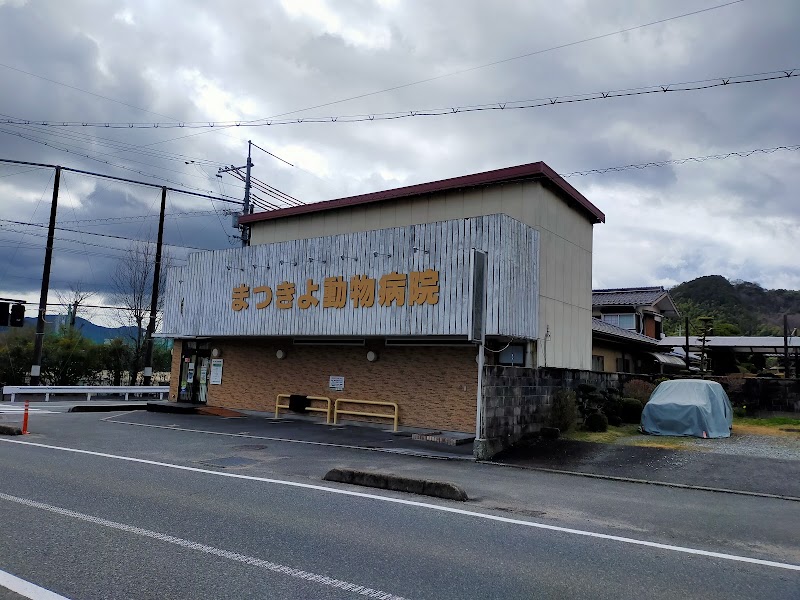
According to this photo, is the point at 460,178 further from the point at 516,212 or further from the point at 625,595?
the point at 625,595

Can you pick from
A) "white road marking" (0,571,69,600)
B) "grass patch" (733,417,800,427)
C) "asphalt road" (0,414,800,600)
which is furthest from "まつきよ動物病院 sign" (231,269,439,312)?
"white road marking" (0,571,69,600)

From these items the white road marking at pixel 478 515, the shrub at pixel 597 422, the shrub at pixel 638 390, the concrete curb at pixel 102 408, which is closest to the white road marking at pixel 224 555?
the white road marking at pixel 478 515

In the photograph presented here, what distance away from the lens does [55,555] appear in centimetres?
Result: 546

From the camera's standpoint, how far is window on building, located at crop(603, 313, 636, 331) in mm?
34188

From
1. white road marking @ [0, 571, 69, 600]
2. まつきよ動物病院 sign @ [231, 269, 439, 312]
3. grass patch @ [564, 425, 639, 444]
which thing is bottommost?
white road marking @ [0, 571, 69, 600]

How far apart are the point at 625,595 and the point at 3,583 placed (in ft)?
16.1

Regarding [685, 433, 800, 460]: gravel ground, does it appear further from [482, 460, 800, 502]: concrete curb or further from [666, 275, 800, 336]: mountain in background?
[666, 275, 800, 336]: mountain in background

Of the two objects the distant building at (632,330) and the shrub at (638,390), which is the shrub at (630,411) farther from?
the distant building at (632,330)

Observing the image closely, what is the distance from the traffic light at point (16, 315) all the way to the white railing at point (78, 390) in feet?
26.2

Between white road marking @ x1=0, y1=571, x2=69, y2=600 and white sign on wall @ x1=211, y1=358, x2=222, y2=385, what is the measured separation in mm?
18522

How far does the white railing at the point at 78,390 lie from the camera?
93.6 feet

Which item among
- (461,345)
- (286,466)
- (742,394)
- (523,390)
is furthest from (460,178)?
(742,394)

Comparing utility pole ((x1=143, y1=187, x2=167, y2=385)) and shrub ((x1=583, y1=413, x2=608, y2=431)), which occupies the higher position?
utility pole ((x1=143, y1=187, x2=167, y2=385))

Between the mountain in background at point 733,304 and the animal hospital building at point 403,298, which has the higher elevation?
the mountain in background at point 733,304
